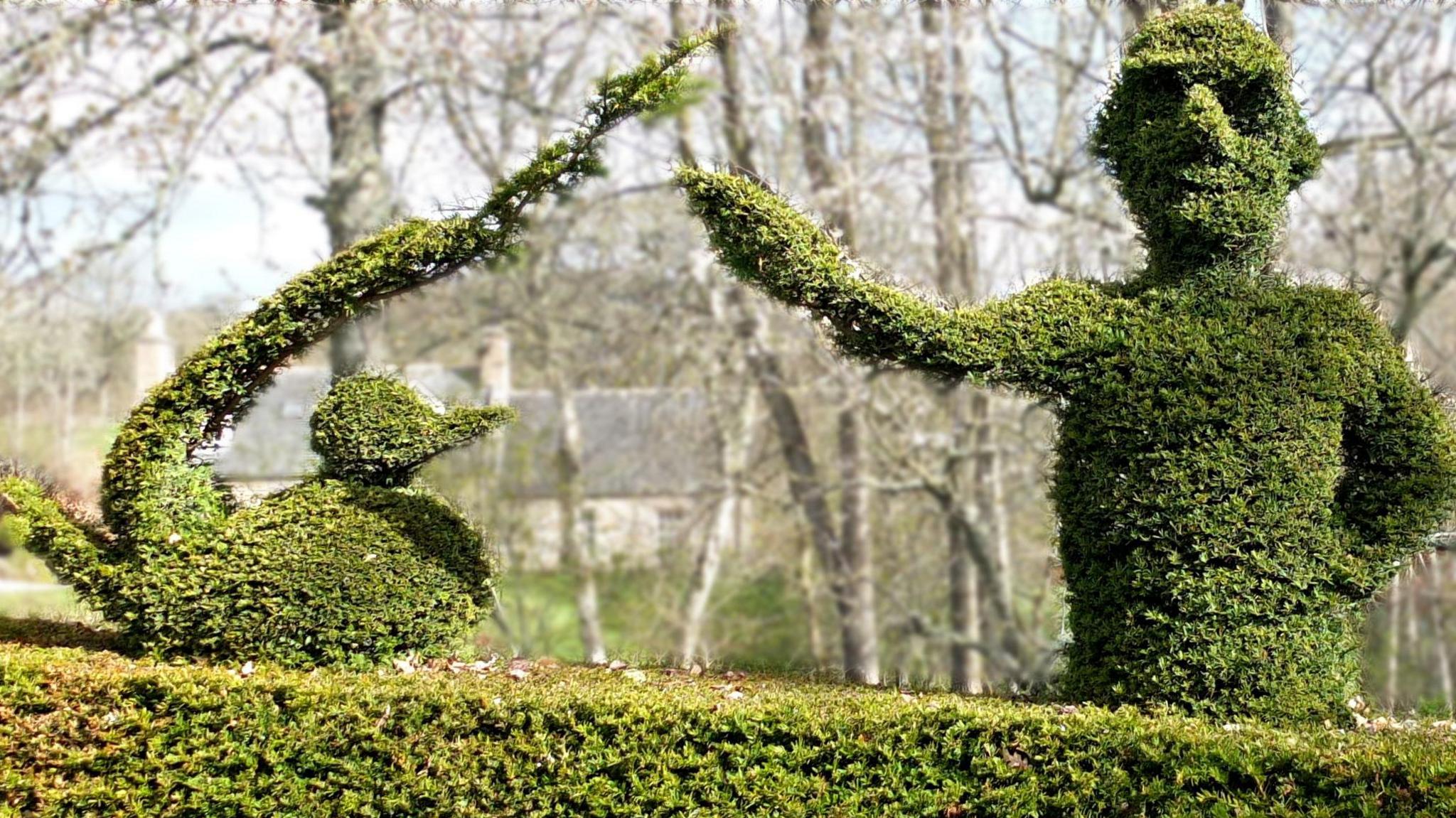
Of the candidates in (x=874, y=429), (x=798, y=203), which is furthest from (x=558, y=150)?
(x=874, y=429)

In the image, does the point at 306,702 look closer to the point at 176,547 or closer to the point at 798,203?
the point at 176,547

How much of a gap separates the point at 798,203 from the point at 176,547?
256cm

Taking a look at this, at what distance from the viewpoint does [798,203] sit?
4.02 m

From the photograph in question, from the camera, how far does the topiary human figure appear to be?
143 inches

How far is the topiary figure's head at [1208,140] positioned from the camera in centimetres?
377

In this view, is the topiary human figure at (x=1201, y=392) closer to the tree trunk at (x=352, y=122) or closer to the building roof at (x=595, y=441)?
the tree trunk at (x=352, y=122)

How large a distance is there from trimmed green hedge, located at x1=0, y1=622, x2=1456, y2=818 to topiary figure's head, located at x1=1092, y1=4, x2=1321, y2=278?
1.64 m

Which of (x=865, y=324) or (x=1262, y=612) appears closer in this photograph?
(x=1262, y=612)

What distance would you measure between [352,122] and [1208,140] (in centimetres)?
805

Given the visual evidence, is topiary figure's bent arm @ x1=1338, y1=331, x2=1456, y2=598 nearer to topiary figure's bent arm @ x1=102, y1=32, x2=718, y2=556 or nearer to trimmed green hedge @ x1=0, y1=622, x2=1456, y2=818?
trimmed green hedge @ x1=0, y1=622, x2=1456, y2=818

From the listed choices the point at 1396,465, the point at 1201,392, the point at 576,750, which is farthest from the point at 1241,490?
the point at 576,750

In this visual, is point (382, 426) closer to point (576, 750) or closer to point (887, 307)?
point (576, 750)

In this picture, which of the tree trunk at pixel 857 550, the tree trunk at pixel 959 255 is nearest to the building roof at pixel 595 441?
the tree trunk at pixel 857 550

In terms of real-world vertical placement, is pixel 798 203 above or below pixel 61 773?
above
